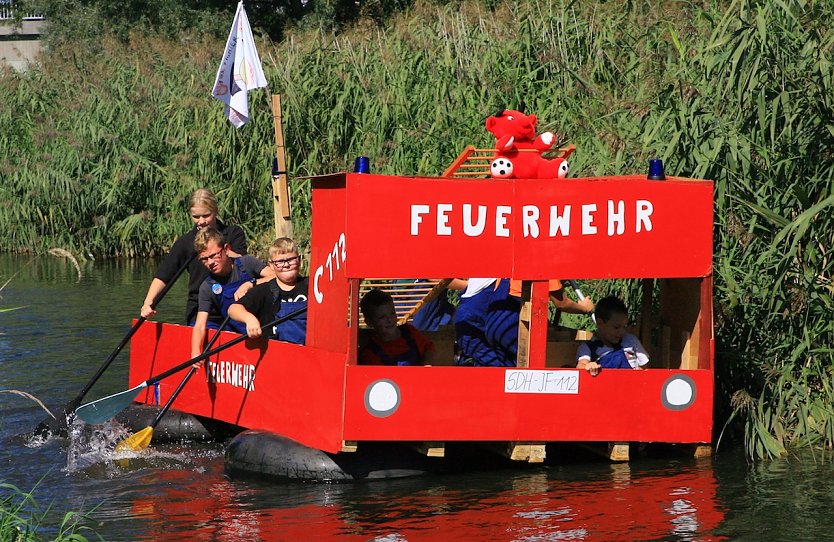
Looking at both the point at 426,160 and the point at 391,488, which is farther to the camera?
the point at 426,160

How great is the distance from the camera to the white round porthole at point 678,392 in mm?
7984

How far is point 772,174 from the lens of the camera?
29.0 ft

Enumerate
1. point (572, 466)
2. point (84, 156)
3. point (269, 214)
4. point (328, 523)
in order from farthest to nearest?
point (84, 156) → point (269, 214) → point (572, 466) → point (328, 523)

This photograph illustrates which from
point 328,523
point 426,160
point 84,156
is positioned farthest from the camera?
point 84,156

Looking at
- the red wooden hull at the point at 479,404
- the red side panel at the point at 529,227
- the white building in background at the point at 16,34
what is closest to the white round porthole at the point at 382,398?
the red wooden hull at the point at 479,404

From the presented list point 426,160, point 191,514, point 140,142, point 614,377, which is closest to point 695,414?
point 614,377

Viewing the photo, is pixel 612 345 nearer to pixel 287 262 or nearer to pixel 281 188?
pixel 287 262

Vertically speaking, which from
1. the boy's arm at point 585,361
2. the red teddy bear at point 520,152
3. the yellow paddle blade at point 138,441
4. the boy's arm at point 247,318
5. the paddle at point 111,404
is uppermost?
the red teddy bear at point 520,152

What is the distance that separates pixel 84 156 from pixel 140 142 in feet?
2.86

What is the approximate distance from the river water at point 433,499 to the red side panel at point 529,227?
1.30m

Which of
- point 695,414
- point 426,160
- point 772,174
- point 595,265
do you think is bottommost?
point 695,414

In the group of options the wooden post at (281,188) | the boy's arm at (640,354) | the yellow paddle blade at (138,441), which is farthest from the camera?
the wooden post at (281,188)

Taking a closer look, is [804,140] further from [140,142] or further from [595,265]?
[140,142]

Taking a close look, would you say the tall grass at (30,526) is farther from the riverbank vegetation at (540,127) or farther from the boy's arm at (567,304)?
the riverbank vegetation at (540,127)
